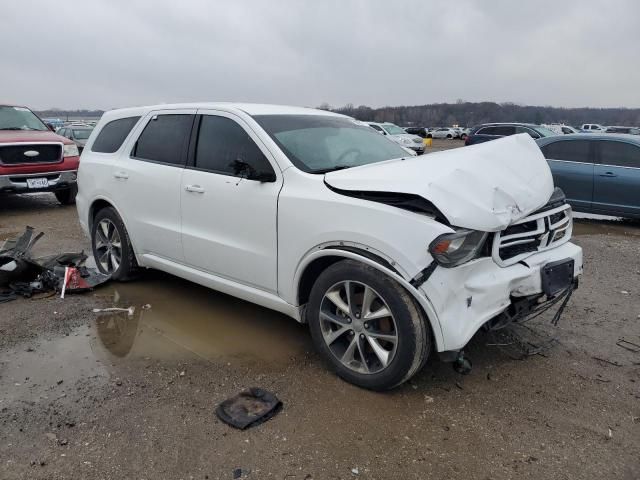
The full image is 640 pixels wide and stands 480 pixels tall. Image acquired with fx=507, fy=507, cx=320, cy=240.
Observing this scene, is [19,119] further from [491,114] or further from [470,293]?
[491,114]

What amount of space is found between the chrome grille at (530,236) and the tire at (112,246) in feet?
11.5

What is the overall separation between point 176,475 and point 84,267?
3738mm

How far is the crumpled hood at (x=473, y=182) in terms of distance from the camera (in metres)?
2.87

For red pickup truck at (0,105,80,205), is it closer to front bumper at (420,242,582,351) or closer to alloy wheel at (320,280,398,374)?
alloy wheel at (320,280,398,374)

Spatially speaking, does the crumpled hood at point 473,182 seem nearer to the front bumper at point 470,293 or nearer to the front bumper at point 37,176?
the front bumper at point 470,293

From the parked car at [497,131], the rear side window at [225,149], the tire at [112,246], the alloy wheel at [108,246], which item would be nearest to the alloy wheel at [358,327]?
the rear side window at [225,149]

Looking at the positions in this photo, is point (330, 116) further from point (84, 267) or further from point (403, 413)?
point (84, 267)

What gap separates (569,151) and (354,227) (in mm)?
7859

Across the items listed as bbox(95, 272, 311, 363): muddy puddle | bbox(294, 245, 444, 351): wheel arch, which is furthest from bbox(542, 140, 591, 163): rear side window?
bbox(294, 245, 444, 351): wheel arch

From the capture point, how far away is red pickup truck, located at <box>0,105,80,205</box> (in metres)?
9.16

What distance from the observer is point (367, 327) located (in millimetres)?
3166

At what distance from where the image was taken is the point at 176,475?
2529mm

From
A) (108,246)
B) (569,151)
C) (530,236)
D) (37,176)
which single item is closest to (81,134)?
(37,176)

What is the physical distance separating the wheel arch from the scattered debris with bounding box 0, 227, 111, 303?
2.68 meters
